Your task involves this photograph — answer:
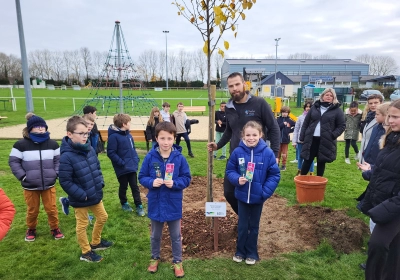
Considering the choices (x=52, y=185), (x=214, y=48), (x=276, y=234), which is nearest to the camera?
(x=214, y=48)

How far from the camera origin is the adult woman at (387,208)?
2.21m

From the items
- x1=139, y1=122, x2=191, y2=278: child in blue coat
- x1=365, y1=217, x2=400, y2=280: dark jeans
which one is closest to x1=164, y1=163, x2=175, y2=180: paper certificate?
x1=139, y1=122, x2=191, y2=278: child in blue coat

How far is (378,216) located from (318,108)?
10.1ft

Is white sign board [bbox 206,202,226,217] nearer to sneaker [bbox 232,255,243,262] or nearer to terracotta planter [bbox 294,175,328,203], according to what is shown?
sneaker [bbox 232,255,243,262]

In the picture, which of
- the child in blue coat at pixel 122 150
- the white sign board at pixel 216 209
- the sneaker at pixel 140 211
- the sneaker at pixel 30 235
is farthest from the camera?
the sneaker at pixel 140 211

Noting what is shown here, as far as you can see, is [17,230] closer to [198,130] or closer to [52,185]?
[52,185]

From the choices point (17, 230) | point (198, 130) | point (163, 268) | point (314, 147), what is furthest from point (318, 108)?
point (198, 130)

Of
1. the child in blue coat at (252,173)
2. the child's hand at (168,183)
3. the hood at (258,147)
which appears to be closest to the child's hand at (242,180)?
the child in blue coat at (252,173)

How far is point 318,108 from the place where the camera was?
16.3 ft

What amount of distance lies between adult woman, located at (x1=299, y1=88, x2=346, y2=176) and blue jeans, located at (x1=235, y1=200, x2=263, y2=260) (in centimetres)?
239

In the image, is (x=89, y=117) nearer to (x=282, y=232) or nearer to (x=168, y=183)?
(x=168, y=183)

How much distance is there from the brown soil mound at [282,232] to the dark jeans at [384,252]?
95 cm

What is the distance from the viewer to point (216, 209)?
10.8 feet

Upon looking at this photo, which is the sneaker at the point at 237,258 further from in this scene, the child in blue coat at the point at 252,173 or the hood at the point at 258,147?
the hood at the point at 258,147
